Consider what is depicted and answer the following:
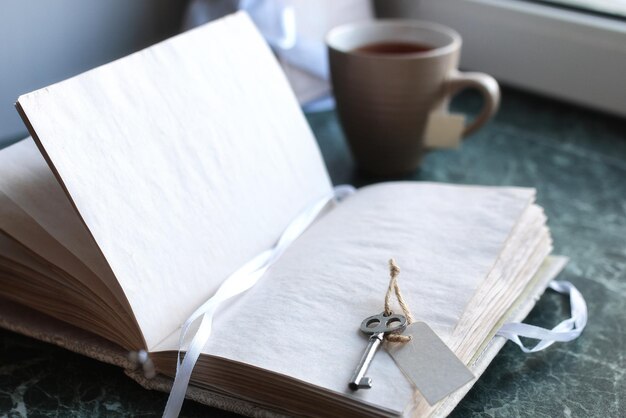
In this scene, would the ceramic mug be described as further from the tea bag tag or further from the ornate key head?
the ornate key head

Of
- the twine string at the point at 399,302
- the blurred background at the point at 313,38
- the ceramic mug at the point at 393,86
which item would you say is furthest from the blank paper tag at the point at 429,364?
the blurred background at the point at 313,38

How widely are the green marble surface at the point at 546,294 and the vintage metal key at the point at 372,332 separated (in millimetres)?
91

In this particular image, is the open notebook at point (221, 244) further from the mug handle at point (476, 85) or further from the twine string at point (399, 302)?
the mug handle at point (476, 85)

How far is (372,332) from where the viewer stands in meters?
0.54

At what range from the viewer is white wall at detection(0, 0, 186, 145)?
0.90 metres

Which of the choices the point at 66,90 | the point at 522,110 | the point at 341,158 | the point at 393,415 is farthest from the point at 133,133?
the point at 522,110

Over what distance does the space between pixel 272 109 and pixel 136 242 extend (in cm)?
23

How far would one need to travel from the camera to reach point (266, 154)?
0.72 metres

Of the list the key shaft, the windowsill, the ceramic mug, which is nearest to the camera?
the key shaft

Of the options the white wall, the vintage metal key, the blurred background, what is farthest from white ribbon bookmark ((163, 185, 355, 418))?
the white wall

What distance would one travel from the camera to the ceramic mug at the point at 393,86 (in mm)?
844

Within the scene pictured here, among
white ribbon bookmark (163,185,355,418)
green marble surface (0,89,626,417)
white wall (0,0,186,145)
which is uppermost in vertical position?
white wall (0,0,186,145)

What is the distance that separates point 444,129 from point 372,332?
1.36 ft

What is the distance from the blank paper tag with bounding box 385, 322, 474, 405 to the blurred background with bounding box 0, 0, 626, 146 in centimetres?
58
